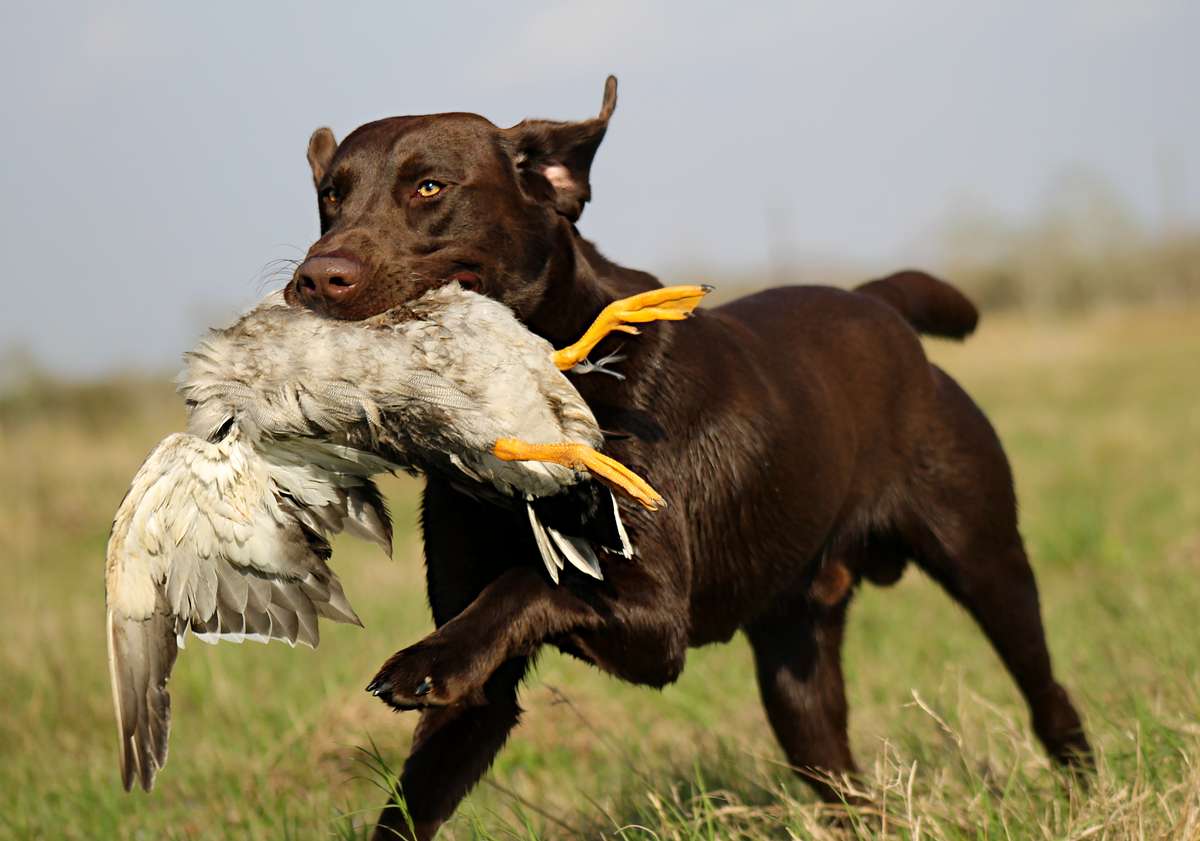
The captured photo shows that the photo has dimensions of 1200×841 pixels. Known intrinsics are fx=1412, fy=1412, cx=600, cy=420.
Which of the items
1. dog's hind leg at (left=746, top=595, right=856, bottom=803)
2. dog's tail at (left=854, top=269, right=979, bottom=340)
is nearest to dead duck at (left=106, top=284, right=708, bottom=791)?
dog's hind leg at (left=746, top=595, right=856, bottom=803)

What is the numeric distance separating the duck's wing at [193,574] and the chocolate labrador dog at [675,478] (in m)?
0.35

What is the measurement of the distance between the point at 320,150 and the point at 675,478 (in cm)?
134

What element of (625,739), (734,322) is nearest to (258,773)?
(625,739)

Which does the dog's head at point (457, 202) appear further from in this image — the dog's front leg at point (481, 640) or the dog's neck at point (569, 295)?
the dog's front leg at point (481, 640)

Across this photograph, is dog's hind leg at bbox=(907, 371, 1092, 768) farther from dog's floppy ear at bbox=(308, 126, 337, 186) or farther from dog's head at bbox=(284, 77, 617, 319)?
dog's floppy ear at bbox=(308, 126, 337, 186)

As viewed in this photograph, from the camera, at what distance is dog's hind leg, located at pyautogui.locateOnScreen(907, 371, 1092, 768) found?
4352mm

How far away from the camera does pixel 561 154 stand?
3.48 metres

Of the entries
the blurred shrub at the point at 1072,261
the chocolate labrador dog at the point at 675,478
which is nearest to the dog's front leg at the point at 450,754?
the chocolate labrador dog at the point at 675,478

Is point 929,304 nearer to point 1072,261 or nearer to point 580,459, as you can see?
point 580,459

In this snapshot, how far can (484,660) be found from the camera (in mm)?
2756

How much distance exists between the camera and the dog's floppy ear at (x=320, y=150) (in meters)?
3.73

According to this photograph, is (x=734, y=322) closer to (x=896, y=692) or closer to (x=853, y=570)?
(x=853, y=570)

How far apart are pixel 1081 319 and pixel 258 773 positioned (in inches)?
1088

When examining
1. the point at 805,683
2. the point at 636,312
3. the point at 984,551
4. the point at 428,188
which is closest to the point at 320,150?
the point at 428,188
